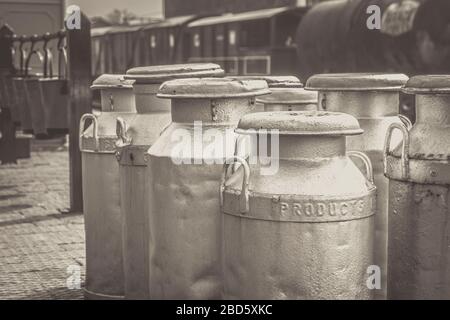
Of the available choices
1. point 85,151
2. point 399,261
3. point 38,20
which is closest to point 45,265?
point 85,151

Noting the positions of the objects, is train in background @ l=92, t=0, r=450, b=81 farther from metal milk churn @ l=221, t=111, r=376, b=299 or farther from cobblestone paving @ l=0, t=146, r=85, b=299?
metal milk churn @ l=221, t=111, r=376, b=299

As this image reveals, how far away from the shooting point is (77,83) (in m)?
7.70

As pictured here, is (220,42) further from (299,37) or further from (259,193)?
(259,193)

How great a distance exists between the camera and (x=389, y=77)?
11.3 feet

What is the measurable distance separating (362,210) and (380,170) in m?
0.61

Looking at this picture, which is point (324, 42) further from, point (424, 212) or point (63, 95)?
point (424, 212)

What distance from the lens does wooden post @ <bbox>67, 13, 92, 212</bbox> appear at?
25.3 feet

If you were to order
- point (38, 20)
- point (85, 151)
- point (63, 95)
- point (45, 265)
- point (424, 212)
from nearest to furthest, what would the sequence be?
point (424, 212), point (85, 151), point (45, 265), point (63, 95), point (38, 20)

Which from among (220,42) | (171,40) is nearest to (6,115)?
(220,42)

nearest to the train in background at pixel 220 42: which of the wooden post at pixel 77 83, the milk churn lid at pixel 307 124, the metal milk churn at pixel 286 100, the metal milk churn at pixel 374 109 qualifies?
the wooden post at pixel 77 83

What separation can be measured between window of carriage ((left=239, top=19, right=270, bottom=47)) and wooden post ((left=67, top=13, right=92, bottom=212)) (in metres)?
10.9

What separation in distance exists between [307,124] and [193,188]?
65 centimetres
